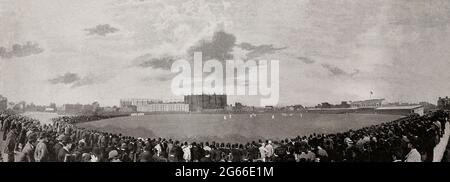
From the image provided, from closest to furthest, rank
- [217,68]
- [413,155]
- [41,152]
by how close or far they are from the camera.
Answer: [413,155] < [41,152] < [217,68]

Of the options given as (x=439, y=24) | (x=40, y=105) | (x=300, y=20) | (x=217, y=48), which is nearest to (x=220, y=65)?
(x=217, y=48)

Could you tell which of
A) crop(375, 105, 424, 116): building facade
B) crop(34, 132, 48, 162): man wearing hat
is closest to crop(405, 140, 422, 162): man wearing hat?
crop(375, 105, 424, 116): building facade

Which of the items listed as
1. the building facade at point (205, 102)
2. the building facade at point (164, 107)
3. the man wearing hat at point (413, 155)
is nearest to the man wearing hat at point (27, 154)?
the building facade at point (164, 107)

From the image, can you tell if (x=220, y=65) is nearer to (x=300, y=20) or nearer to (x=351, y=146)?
(x=300, y=20)

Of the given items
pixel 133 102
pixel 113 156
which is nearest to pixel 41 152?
pixel 113 156

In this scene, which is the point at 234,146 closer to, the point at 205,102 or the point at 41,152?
the point at 205,102

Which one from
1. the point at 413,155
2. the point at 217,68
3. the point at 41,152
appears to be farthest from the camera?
the point at 217,68

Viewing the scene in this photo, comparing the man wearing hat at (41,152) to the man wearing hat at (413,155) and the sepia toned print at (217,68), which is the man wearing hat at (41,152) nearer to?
the sepia toned print at (217,68)
